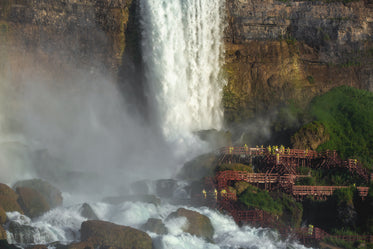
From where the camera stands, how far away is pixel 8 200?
30.0 m

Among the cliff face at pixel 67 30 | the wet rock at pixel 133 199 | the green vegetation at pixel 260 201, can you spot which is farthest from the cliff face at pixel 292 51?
the wet rock at pixel 133 199

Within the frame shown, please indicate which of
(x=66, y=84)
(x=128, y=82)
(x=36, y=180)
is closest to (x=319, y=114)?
(x=128, y=82)

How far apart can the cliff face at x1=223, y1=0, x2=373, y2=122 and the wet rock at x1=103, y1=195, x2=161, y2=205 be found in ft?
54.8

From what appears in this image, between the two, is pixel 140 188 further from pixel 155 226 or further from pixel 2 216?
pixel 2 216

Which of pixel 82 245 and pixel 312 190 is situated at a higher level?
pixel 82 245

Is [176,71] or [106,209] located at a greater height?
[176,71]

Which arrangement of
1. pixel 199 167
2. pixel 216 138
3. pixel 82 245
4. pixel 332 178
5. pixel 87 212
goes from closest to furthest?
pixel 82 245
pixel 87 212
pixel 332 178
pixel 199 167
pixel 216 138

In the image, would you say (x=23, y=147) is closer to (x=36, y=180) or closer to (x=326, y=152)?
(x=36, y=180)

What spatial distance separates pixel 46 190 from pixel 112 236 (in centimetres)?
784

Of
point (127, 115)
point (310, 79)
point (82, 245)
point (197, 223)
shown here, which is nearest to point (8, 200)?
point (82, 245)

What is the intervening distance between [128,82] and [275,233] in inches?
839

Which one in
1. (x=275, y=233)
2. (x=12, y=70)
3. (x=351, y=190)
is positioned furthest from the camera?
(x=12, y=70)

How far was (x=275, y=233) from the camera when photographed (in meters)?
31.2

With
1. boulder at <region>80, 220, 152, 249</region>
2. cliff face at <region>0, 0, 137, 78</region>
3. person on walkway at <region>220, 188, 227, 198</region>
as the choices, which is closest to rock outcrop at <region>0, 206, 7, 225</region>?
boulder at <region>80, 220, 152, 249</region>
